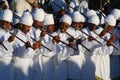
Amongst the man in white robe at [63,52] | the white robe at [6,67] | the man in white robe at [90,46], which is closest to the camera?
the white robe at [6,67]

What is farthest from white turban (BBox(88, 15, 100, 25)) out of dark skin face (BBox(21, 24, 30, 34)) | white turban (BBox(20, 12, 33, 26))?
dark skin face (BBox(21, 24, 30, 34))

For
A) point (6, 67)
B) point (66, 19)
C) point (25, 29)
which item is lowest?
point (6, 67)

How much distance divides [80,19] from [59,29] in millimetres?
606

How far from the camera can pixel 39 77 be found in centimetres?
1124

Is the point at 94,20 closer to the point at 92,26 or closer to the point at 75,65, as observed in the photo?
the point at 92,26

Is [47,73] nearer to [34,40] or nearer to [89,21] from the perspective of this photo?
[34,40]

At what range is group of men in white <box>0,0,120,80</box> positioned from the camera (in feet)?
35.5

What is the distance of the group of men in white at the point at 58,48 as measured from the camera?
1083 centimetres

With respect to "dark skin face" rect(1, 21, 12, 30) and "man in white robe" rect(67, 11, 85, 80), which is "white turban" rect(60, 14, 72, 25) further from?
"dark skin face" rect(1, 21, 12, 30)

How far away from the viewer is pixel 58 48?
36.8ft

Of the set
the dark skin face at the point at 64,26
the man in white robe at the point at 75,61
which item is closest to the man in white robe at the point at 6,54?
the dark skin face at the point at 64,26

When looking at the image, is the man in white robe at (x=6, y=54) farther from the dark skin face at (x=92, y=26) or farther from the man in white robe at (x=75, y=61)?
the dark skin face at (x=92, y=26)

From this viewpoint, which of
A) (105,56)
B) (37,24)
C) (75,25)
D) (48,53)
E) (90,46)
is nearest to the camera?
(48,53)

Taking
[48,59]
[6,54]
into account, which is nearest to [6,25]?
[6,54]
